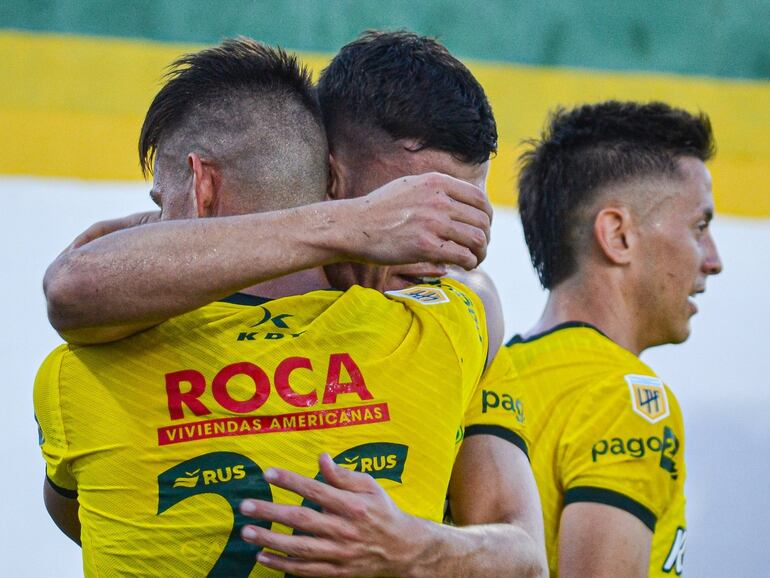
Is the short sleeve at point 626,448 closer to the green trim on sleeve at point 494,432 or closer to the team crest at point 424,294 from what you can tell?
the green trim on sleeve at point 494,432

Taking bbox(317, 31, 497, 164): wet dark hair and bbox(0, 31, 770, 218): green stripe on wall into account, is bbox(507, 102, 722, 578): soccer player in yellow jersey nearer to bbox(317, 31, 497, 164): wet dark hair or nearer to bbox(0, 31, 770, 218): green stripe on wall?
bbox(317, 31, 497, 164): wet dark hair

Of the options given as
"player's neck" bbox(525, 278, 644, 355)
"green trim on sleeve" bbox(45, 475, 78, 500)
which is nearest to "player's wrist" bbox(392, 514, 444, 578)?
"green trim on sleeve" bbox(45, 475, 78, 500)

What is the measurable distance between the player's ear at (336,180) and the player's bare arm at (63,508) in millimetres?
618

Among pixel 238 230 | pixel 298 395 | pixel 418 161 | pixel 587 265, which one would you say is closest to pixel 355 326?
pixel 298 395

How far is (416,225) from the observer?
1.29m

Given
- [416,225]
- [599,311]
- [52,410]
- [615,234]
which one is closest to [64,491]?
[52,410]

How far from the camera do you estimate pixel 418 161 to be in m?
1.70

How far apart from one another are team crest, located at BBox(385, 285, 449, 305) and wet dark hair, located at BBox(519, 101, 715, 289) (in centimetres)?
110

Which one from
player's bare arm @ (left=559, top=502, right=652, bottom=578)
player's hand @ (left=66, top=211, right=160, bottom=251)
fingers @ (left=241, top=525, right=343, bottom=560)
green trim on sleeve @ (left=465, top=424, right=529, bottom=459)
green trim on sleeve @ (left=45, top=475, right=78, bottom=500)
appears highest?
A: player's hand @ (left=66, top=211, right=160, bottom=251)

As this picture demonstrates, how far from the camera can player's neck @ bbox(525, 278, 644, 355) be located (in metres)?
2.56

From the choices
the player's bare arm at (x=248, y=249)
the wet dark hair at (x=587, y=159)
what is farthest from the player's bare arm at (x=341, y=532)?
the wet dark hair at (x=587, y=159)

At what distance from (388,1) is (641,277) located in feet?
6.61

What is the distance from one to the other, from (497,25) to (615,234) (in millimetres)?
1912

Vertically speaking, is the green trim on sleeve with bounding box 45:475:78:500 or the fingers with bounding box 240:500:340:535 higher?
the fingers with bounding box 240:500:340:535
